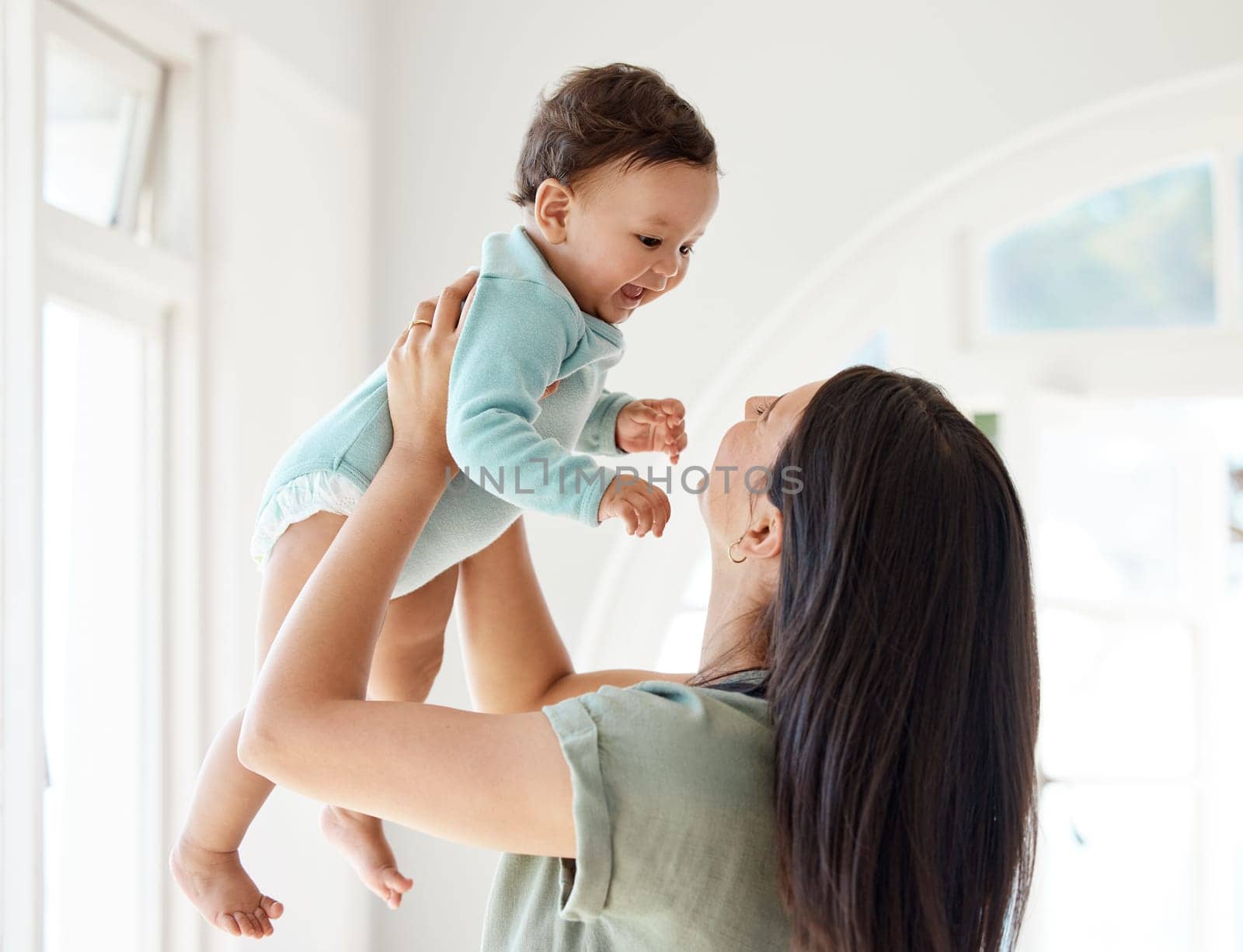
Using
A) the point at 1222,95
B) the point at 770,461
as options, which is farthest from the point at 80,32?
the point at 1222,95

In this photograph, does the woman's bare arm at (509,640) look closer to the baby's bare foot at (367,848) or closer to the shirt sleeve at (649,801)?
the baby's bare foot at (367,848)

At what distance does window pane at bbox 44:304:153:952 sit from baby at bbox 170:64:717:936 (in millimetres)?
1028

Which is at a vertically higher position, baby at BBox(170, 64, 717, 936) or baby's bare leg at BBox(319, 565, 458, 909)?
baby at BBox(170, 64, 717, 936)

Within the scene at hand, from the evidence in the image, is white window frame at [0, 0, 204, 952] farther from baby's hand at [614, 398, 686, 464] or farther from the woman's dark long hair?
the woman's dark long hair

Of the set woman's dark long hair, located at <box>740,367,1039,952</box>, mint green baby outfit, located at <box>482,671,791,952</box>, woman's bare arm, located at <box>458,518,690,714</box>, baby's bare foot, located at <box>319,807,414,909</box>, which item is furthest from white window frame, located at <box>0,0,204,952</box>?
woman's dark long hair, located at <box>740,367,1039,952</box>

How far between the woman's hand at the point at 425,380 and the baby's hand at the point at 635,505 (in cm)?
15

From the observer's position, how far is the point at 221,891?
44.6 inches

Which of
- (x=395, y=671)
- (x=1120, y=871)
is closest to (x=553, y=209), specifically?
(x=395, y=671)

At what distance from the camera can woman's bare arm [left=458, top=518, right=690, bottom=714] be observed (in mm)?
1324

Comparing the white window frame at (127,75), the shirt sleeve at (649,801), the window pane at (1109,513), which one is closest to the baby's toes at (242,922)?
the shirt sleeve at (649,801)

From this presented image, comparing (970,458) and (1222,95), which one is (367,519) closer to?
(970,458)

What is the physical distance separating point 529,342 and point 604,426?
0.27 meters

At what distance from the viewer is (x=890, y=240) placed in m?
2.64

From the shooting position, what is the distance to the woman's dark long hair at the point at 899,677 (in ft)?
2.97
